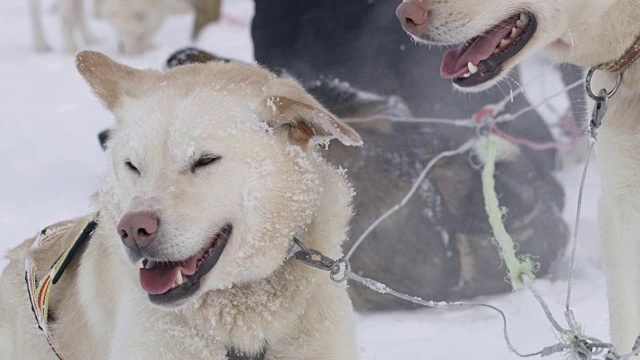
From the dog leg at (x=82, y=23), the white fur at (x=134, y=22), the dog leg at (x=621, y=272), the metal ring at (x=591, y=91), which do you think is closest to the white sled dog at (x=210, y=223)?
the metal ring at (x=591, y=91)

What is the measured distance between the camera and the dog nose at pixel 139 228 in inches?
77.1

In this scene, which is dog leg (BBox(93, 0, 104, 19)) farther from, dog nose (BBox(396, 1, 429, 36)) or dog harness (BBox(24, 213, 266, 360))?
dog nose (BBox(396, 1, 429, 36))

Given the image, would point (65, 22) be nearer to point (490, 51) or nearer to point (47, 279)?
point (47, 279)

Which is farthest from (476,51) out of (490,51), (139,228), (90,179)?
(90,179)

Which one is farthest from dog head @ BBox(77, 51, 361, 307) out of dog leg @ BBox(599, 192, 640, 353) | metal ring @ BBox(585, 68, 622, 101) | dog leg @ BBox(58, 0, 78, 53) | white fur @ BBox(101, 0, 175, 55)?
dog leg @ BBox(58, 0, 78, 53)

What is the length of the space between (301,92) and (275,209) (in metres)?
0.30

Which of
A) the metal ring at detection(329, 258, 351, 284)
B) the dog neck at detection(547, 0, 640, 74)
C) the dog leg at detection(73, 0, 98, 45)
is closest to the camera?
the metal ring at detection(329, 258, 351, 284)

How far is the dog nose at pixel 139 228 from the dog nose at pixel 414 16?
0.88 m

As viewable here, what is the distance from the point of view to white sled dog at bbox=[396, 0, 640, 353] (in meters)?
2.39

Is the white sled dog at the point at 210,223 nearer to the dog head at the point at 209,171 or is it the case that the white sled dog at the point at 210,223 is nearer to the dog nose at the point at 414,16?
the dog head at the point at 209,171

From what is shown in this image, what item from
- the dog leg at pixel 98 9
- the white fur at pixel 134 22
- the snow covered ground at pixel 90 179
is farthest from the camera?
the dog leg at pixel 98 9

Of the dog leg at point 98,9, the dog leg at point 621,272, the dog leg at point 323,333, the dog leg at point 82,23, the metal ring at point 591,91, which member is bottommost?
the dog leg at point 323,333

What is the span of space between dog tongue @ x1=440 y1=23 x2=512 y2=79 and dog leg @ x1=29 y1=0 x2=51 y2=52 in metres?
7.43

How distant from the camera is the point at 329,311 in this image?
233 centimetres
